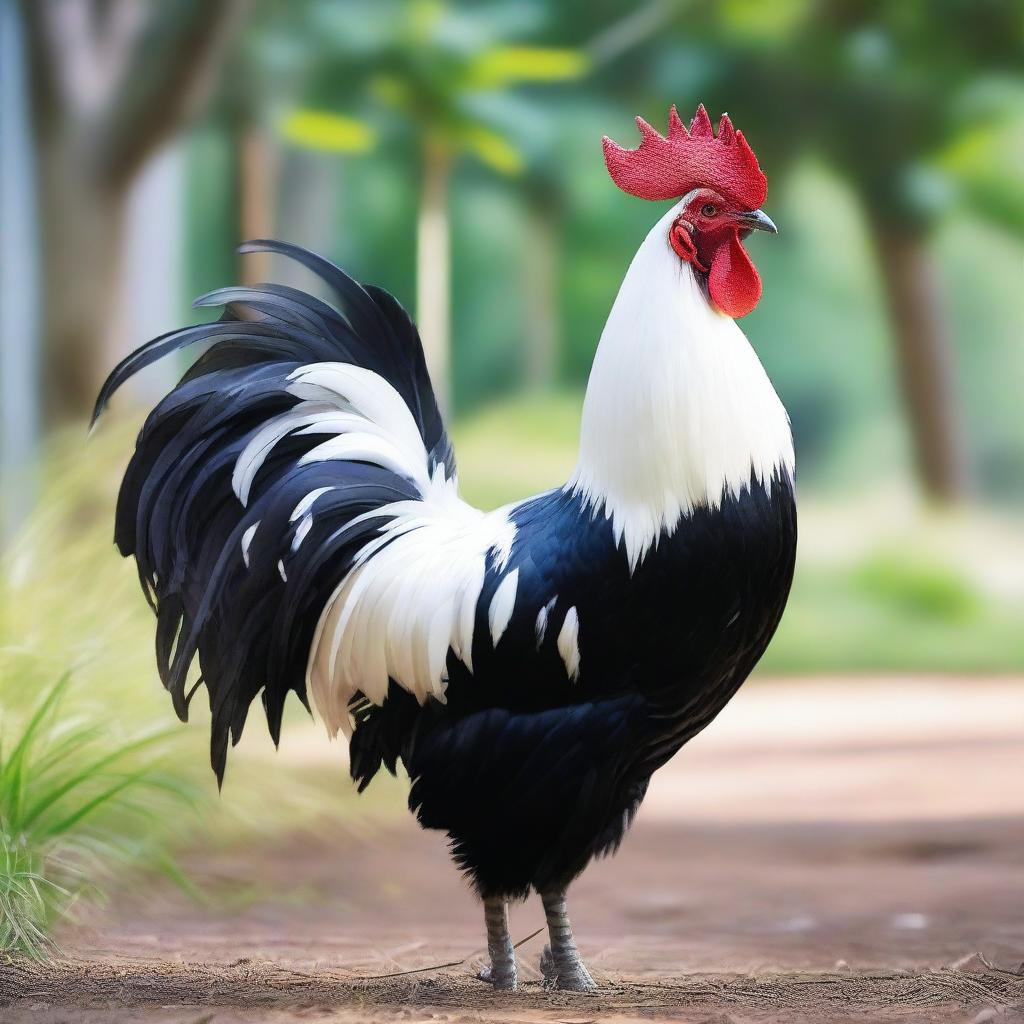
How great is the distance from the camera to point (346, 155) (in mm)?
12734

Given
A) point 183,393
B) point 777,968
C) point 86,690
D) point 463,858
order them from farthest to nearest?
point 86,690 < point 777,968 < point 183,393 < point 463,858

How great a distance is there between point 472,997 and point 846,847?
298 cm

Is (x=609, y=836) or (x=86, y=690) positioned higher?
(x=86, y=690)

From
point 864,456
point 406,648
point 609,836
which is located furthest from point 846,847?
point 864,456

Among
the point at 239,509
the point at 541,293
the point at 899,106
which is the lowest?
the point at 239,509

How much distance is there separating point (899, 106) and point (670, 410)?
1170cm

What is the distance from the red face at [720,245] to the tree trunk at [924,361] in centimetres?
1035

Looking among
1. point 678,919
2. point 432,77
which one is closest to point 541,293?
point 432,77

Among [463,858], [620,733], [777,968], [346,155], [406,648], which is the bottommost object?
[777,968]

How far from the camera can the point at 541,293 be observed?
13.4m

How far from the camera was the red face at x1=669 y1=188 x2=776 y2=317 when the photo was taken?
2.78m

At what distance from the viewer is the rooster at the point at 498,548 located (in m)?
2.71

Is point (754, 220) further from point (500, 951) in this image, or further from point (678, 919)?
point (678, 919)

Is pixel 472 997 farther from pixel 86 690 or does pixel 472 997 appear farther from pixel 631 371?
pixel 86 690
